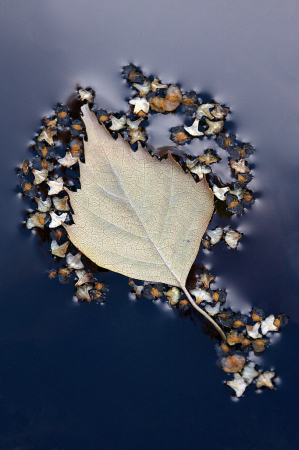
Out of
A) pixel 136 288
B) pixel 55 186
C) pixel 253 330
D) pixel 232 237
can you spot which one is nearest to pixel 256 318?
pixel 253 330

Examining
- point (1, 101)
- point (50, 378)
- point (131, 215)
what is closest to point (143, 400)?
point (50, 378)

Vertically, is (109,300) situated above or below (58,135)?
below

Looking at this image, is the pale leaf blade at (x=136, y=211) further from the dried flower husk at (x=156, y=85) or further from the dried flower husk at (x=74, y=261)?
the dried flower husk at (x=156, y=85)

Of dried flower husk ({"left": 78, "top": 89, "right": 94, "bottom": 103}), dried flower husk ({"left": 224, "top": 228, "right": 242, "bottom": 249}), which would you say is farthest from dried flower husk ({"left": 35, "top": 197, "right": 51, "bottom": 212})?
dried flower husk ({"left": 224, "top": 228, "right": 242, "bottom": 249})

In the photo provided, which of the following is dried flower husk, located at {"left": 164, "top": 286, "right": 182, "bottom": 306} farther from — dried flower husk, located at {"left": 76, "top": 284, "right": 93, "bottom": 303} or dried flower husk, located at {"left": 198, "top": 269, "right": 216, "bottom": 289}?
dried flower husk, located at {"left": 76, "top": 284, "right": 93, "bottom": 303}

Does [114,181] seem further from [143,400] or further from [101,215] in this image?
[143,400]

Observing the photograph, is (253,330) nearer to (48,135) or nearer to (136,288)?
(136,288)
